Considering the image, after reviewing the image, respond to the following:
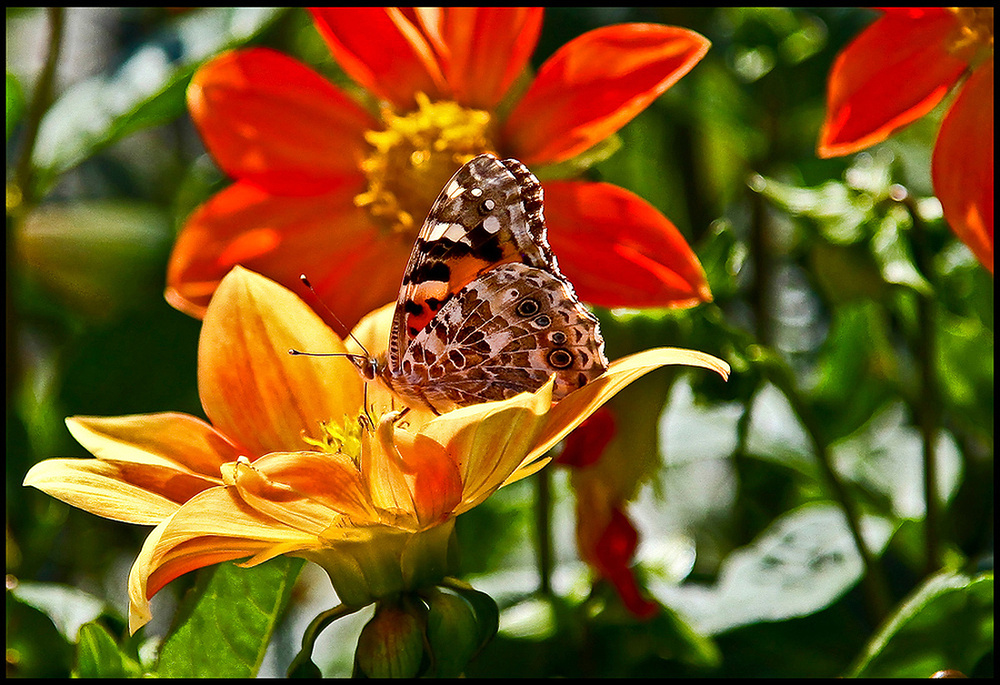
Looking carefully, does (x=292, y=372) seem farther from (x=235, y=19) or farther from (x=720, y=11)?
(x=720, y=11)

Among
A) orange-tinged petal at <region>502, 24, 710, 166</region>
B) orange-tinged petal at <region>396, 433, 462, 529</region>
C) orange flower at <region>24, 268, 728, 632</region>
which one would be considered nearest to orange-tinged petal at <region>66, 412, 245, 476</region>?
orange flower at <region>24, 268, 728, 632</region>

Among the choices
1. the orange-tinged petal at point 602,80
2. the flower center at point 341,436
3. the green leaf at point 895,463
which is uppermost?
the orange-tinged petal at point 602,80

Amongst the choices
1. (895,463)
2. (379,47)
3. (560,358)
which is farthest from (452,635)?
(895,463)

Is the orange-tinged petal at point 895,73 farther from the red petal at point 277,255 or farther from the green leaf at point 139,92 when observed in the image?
the green leaf at point 139,92

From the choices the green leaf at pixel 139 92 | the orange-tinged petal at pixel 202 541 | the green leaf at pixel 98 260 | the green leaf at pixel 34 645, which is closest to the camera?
the orange-tinged petal at pixel 202 541

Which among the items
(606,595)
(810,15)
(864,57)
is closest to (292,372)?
(606,595)

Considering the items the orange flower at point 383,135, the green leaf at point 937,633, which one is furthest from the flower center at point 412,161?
the green leaf at point 937,633
